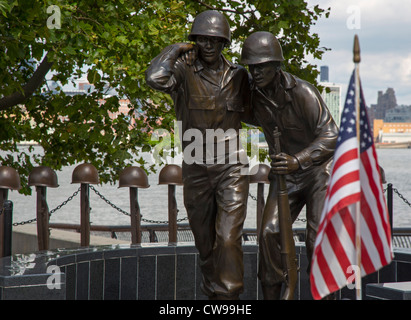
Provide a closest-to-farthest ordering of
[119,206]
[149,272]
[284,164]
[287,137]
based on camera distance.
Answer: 1. [284,164]
2. [287,137]
3. [149,272]
4. [119,206]

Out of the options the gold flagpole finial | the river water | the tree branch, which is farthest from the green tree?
the river water

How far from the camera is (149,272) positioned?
686 cm

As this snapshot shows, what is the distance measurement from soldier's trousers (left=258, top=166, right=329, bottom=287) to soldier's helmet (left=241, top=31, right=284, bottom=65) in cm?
95

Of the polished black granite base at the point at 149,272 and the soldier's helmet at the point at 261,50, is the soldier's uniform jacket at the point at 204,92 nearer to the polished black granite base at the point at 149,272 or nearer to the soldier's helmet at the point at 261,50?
the soldier's helmet at the point at 261,50

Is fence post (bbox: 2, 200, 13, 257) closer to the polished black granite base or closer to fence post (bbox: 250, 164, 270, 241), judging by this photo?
the polished black granite base

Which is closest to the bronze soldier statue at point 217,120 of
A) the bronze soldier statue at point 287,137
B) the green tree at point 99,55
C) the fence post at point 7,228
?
the bronze soldier statue at point 287,137

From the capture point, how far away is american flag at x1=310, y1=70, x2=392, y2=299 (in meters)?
3.94

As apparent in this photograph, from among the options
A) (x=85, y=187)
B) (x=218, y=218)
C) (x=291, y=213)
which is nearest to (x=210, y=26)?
(x=218, y=218)

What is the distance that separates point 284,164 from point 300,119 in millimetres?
508

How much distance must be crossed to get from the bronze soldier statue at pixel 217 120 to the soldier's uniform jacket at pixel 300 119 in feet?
0.76

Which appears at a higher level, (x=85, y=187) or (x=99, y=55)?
(x=99, y=55)

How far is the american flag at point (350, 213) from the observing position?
3939mm

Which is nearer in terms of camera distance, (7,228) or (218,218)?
(218,218)

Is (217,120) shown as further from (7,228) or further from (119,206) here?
(119,206)
